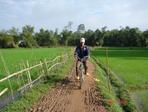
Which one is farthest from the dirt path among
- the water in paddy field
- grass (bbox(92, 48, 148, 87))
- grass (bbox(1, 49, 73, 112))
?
grass (bbox(92, 48, 148, 87))

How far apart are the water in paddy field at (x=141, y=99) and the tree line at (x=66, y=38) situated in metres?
101

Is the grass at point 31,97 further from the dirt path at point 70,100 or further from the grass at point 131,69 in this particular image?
the grass at point 131,69

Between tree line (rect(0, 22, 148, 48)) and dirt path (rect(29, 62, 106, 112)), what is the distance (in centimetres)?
10377

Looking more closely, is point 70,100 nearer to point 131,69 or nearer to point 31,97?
point 31,97

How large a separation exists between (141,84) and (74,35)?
135 m

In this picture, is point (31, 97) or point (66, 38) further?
point (66, 38)

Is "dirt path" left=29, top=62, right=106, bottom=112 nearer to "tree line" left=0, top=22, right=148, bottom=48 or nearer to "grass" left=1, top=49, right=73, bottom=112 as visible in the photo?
"grass" left=1, top=49, right=73, bottom=112

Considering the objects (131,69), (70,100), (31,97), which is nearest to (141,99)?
(70,100)

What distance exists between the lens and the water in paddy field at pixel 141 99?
49.8 feet

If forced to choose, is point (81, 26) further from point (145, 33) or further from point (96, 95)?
point (96, 95)

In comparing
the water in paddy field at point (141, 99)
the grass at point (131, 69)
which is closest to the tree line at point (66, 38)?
the grass at point (131, 69)

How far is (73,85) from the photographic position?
1794 centimetres

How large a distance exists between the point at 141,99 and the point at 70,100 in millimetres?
4636

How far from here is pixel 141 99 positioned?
17.6 m
